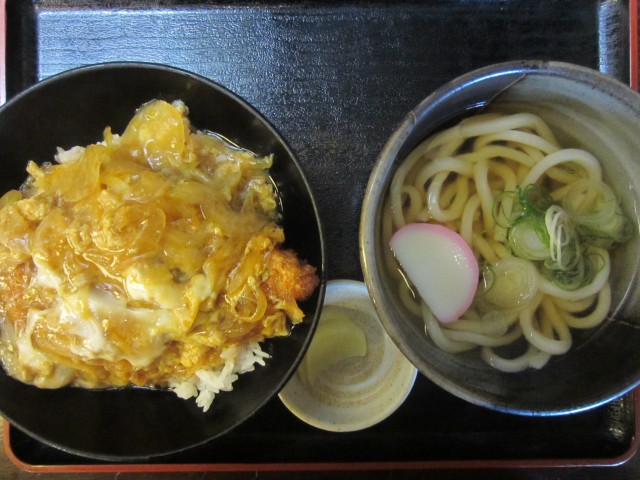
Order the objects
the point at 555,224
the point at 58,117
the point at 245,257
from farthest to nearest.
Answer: the point at 58,117 → the point at 245,257 → the point at 555,224

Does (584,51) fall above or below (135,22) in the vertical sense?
above

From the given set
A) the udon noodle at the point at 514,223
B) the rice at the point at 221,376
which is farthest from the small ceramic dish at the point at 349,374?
the udon noodle at the point at 514,223

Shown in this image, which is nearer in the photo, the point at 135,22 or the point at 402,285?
the point at 402,285

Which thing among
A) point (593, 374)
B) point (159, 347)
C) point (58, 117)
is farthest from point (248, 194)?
point (593, 374)

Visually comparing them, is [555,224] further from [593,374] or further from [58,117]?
[58,117]

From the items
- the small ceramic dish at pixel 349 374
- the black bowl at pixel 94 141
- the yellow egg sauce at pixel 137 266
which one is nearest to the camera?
the yellow egg sauce at pixel 137 266

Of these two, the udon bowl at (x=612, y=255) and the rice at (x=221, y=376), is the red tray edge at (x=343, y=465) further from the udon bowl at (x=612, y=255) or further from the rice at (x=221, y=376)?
the udon bowl at (x=612, y=255)

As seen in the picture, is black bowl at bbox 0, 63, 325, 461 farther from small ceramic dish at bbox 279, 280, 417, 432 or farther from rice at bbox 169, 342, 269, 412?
small ceramic dish at bbox 279, 280, 417, 432
